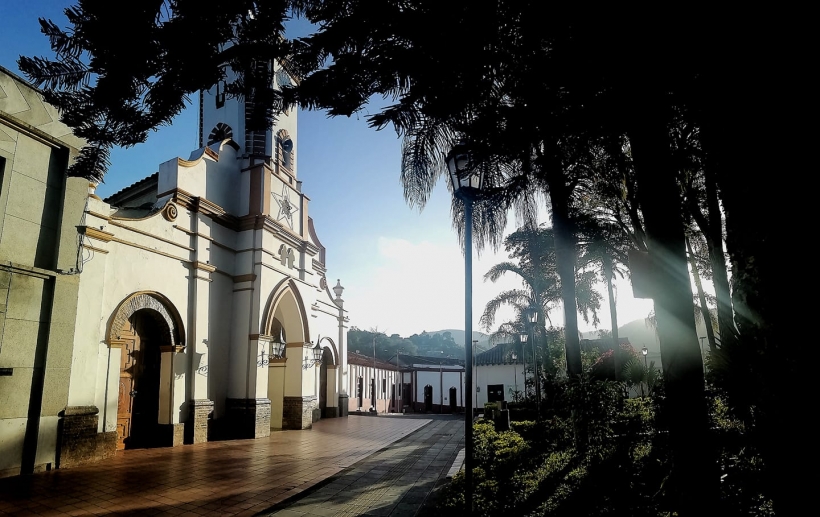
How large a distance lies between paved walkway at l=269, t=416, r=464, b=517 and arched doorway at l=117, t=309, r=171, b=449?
225 inches

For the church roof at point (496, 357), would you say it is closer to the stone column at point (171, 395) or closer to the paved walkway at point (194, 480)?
the paved walkway at point (194, 480)

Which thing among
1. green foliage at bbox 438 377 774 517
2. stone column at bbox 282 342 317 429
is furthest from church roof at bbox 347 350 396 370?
green foliage at bbox 438 377 774 517

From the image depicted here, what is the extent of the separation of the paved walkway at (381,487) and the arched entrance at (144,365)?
5605 millimetres

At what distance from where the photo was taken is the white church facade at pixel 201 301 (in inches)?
396

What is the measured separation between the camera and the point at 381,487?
742 cm

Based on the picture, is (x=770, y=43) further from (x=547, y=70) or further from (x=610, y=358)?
(x=610, y=358)

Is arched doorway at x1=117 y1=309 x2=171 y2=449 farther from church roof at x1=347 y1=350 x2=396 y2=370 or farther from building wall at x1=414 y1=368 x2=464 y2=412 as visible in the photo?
building wall at x1=414 y1=368 x2=464 y2=412

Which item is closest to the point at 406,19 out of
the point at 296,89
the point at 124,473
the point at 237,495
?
the point at 296,89

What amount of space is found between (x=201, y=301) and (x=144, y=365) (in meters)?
2.09

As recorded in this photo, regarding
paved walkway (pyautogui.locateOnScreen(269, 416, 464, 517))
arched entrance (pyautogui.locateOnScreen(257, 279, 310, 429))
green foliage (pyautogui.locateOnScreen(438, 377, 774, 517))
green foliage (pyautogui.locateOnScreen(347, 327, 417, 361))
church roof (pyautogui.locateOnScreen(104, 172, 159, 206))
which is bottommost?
paved walkway (pyautogui.locateOnScreen(269, 416, 464, 517))

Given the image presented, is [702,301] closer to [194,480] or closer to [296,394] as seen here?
[194,480]

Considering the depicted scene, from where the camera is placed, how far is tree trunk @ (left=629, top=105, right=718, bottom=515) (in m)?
3.12

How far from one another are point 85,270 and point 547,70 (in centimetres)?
980

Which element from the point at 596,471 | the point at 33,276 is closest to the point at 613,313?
the point at 596,471
